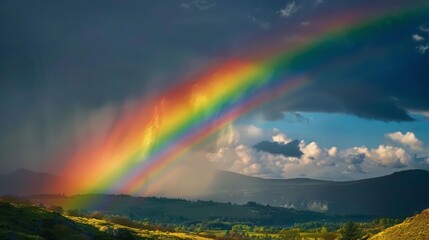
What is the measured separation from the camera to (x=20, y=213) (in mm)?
116188

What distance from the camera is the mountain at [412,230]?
6033 inches

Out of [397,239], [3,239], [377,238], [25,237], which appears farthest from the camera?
[377,238]

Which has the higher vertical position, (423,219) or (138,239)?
(423,219)

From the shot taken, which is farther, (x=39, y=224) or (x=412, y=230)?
(x=412, y=230)

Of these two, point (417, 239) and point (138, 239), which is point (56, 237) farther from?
point (417, 239)

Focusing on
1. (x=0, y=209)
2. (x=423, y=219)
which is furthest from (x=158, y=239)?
(x=423, y=219)

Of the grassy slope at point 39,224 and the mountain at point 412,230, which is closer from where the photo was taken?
the grassy slope at point 39,224

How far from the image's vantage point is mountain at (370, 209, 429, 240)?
153 meters

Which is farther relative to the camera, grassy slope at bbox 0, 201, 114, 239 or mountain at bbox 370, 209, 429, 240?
mountain at bbox 370, 209, 429, 240

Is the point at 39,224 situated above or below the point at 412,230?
below

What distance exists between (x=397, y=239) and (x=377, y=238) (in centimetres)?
1548

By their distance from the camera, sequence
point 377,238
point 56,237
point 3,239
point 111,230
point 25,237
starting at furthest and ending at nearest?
point 377,238 → point 111,230 → point 56,237 → point 25,237 → point 3,239

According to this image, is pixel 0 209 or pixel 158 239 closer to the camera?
pixel 0 209

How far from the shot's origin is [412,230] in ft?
527
